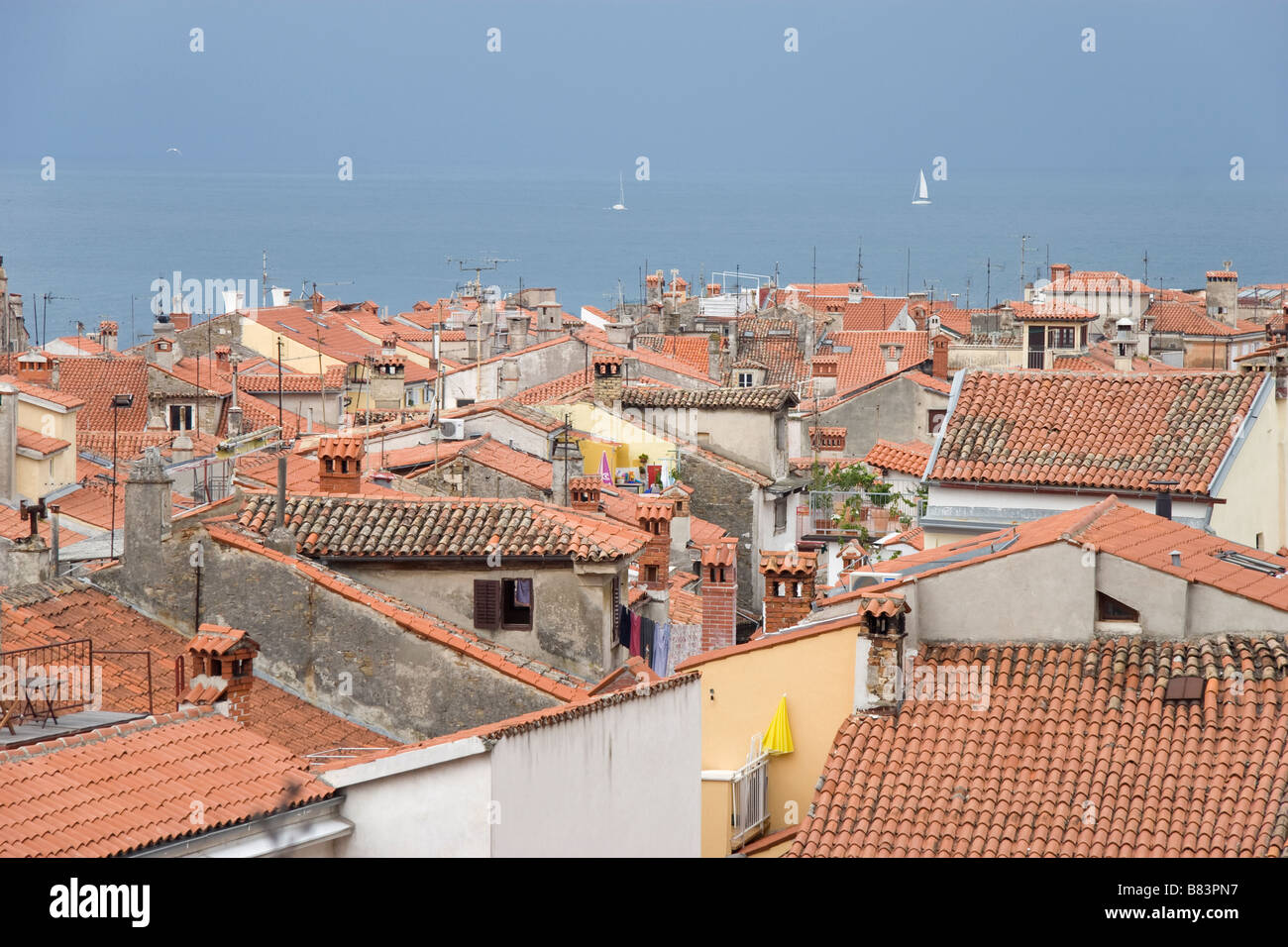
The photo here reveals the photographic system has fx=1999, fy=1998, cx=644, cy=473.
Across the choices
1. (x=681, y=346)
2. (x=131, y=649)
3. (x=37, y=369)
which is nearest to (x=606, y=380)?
(x=37, y=369)

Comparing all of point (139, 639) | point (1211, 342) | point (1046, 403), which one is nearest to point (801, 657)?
point (139, 639)

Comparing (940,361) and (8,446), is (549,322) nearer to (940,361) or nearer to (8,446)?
(940,361)

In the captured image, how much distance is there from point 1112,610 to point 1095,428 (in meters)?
7.35

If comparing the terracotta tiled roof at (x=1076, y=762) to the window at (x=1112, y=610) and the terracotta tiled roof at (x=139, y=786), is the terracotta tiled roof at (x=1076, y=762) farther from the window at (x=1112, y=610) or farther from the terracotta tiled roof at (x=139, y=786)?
the terracotta tiled roof at (x=139, y=786)

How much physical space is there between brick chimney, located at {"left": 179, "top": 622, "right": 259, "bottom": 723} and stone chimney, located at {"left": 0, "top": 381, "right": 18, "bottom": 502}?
759 inches

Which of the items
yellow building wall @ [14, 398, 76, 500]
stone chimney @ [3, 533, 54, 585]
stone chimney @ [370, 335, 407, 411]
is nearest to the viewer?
stone chimney @ [3, 533, 54, 585]

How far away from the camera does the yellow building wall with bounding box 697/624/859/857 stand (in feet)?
49.0

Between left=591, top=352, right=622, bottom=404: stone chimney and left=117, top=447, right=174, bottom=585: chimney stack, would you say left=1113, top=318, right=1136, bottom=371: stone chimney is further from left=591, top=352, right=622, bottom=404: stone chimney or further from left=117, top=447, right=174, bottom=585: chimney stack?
left=117, top=447, right=174, bottom=585: chimney stack

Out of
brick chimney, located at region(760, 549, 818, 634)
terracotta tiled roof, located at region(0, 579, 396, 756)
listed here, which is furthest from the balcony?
terracotta tiled roof, located at region(0, 579, 396, 756)

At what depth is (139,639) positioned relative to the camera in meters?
15.3

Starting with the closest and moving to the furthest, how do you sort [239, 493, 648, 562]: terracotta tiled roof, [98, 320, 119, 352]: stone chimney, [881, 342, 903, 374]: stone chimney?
1. [239, 493, 648, 562]: terracotta tiled roof
2. [881, 342, 903, 374]: stone chimney
3. [98, 320, 119, 352]: stone chimney

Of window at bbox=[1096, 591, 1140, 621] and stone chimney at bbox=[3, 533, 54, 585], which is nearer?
window at bbox=[1096, 591, 1140, 621]

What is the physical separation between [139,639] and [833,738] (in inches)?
209

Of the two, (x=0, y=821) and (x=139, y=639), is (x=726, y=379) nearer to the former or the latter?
(x=139, y=639)
